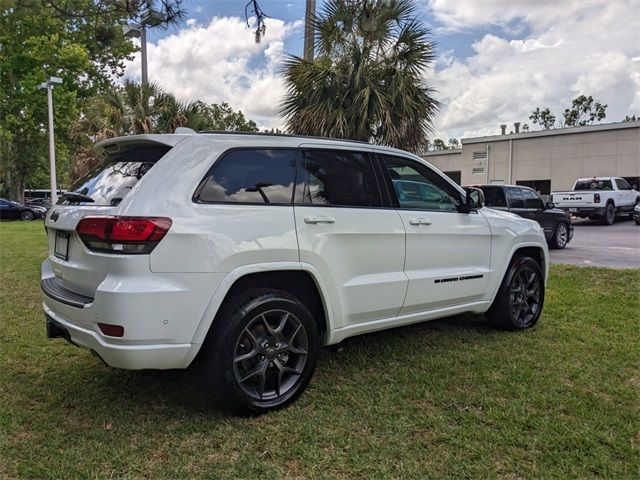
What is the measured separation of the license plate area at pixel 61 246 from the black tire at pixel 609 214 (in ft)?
65.0

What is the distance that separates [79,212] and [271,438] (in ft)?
5.95

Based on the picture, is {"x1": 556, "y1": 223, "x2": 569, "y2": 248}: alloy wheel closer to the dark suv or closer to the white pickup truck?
the dark suv

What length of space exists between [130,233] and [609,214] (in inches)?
798

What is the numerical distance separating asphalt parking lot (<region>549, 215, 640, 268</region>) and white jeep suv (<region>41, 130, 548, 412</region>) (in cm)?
716

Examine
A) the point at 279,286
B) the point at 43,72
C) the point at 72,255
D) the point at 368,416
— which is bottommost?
the point at 368,416

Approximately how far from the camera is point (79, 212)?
10.1 ft

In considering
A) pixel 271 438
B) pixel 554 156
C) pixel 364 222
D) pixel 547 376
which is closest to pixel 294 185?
pixel 364 222

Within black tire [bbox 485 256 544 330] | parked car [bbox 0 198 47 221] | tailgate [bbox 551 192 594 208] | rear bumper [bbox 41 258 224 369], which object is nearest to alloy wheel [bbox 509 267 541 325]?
black tire [bbox 485 256 544 330]

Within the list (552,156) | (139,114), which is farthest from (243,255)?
(552,156)

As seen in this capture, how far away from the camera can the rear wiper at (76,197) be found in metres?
3.27

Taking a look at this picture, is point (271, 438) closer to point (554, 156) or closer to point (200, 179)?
point (200, 179)

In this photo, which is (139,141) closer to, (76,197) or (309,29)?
(76,197)

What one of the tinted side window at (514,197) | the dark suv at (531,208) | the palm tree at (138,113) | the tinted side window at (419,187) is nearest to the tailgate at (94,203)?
the tinted side window at (419,187)

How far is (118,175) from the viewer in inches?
131
